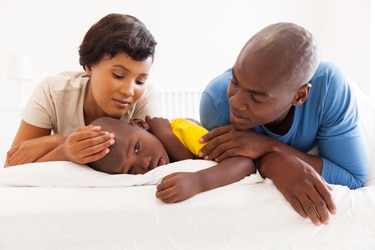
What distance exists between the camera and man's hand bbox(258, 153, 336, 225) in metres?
0.77

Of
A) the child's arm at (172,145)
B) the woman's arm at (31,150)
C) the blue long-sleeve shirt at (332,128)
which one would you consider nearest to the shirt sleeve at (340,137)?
the blue long-sleeve shirt at (332,128)

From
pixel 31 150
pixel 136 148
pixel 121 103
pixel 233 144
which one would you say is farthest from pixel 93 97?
pixel 233 144

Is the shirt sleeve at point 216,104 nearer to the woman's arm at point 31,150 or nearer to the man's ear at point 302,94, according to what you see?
the man's ear at point 302,94

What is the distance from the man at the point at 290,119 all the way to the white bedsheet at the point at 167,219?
0.15ft

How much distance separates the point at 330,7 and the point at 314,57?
247cm

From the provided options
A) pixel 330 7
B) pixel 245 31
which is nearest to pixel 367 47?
pixel 330 7

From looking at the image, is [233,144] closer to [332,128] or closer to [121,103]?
[332,128]

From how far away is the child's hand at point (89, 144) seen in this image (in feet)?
2.84

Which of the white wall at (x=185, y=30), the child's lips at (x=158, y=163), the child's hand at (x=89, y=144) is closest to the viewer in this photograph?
the child's hand at (x=89, y=144)

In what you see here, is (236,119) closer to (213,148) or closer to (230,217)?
(213,148)

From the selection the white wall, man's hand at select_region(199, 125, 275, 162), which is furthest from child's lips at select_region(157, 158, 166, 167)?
the white wall

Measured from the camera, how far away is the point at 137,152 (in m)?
0.95

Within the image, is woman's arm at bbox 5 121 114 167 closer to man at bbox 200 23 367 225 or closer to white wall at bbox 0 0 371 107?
man at bbox 200 23 367 225

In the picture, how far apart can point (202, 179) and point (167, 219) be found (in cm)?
11
